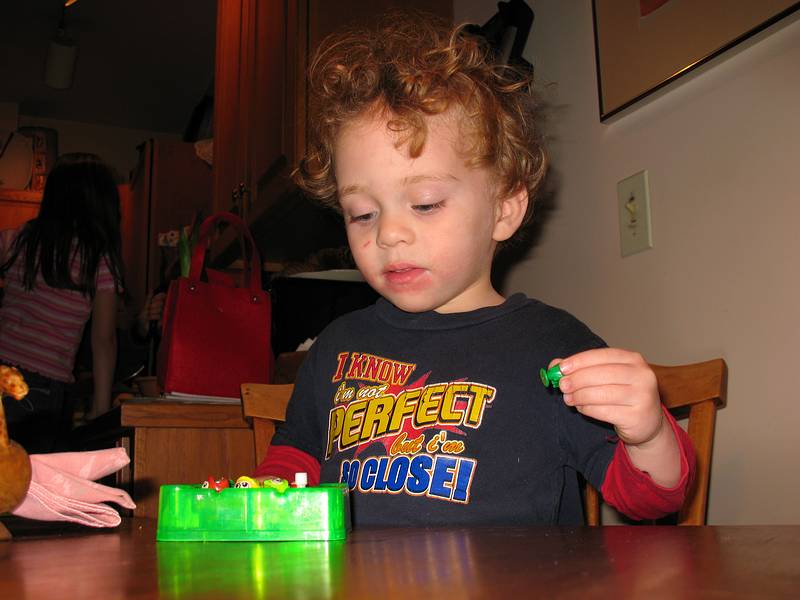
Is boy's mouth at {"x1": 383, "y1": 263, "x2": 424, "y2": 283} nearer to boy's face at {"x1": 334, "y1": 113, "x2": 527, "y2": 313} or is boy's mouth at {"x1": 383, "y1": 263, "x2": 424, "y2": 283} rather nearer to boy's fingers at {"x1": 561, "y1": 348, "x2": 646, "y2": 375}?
boy's face at {"x1": 334, "y1": 113, "x2": 527, "y2": 313}

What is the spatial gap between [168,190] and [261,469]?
338 centimetres

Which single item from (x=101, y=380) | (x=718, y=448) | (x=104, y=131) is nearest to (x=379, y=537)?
(x=718, y=448)

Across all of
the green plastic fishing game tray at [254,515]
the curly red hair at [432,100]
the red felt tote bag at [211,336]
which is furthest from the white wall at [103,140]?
the green plastic fishing game tray at [254,515]

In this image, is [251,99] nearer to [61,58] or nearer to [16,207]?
[61,58]

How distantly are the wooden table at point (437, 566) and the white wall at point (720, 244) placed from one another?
57 centimetres

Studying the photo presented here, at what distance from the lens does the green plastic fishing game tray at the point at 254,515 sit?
0.52 meters

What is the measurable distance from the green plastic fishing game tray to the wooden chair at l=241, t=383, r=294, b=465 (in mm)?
723

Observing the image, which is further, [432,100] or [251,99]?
[251,99]

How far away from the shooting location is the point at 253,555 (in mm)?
429

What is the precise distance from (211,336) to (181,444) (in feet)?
0.94

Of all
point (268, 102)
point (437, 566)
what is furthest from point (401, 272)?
point (268, 102)

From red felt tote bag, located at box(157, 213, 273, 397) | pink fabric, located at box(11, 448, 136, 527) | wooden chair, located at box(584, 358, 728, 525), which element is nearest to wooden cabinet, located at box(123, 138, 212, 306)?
red felt tote bag, located at box(157, 213, 273, 397)

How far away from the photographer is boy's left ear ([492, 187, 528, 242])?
1136mm

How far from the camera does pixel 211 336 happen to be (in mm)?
1732
